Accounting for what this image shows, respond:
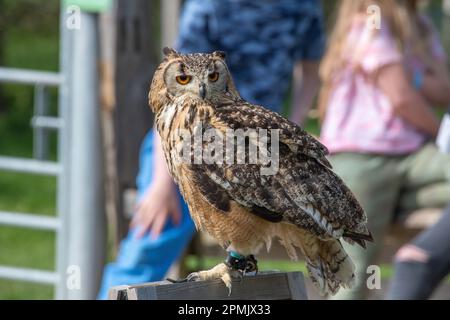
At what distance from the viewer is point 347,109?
181 inches

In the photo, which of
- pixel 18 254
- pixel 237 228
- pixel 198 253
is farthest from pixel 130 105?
pixel 18 254

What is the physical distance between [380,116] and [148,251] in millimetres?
1105

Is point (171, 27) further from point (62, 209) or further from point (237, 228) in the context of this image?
point (237, 228)

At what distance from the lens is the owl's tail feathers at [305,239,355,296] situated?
289cm

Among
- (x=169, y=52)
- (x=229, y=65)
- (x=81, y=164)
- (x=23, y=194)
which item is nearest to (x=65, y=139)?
(x=81, y=164)

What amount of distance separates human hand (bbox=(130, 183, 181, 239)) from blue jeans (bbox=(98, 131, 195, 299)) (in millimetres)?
33

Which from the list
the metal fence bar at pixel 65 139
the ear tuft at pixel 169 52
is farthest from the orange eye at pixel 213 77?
the metal fence bar at pixel 65 139

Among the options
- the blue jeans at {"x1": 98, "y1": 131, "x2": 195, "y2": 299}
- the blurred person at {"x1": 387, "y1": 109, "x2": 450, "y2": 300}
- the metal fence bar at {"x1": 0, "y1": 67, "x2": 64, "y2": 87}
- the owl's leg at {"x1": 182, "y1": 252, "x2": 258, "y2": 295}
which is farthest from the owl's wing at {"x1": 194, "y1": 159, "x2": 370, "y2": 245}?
the metal fence bar at {"x1": 0, "y1": 67, "x2": 64, "y2": 87}

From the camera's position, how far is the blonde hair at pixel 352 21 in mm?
4570

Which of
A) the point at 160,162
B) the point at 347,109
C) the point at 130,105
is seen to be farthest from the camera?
the point at 130,105

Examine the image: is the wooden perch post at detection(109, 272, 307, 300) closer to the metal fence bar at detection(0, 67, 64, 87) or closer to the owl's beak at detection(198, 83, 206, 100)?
the owl's beak at detection(198, 83, 206, 100)

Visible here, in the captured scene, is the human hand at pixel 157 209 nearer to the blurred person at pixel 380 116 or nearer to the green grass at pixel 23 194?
the blurred person at pixel 380 116

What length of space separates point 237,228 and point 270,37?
1708 mm

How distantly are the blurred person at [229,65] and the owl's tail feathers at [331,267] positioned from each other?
140 cm
